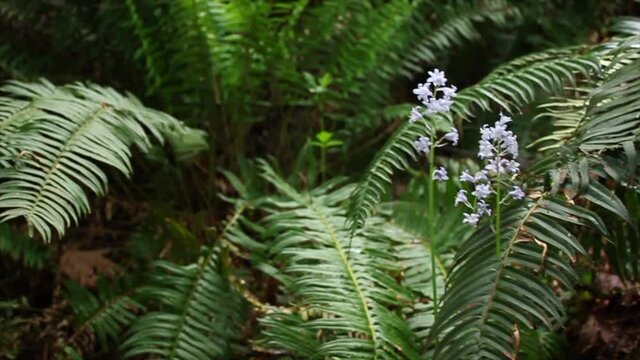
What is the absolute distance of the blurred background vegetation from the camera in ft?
7.15

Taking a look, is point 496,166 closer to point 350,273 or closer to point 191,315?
point 350,273

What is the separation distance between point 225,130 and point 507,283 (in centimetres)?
145

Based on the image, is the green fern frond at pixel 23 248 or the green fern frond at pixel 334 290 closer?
the green fern frond at pixel 334 290

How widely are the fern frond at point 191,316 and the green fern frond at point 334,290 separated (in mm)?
109

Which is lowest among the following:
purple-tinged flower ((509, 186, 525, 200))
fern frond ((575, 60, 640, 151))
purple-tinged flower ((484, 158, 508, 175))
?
purple-tinged flower ((509, 186, 525, 200))

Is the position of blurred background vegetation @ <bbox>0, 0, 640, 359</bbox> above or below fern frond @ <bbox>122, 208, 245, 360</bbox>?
above

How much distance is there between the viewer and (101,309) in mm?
2176

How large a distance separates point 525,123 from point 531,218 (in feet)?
4.05

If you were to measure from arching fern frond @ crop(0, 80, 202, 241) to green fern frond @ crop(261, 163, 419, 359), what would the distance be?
16.4 inches

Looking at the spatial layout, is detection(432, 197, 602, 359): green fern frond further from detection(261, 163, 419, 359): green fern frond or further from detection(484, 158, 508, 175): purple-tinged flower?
detection(261, 163, 419, 359): green fern frond

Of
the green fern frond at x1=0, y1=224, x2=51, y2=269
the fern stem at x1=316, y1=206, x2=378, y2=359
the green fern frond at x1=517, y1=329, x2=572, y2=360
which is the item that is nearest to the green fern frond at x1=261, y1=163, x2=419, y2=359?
the fern stem at x1=316, y1=206, x2=378, y2=359

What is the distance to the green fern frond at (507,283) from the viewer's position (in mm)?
1446

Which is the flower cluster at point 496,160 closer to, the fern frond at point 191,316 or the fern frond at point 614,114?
the fern frond at point 614,114

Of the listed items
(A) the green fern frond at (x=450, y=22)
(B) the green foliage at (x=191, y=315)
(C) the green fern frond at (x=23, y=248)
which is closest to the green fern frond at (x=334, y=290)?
(B) the green foliage at (x=191, y=315)
